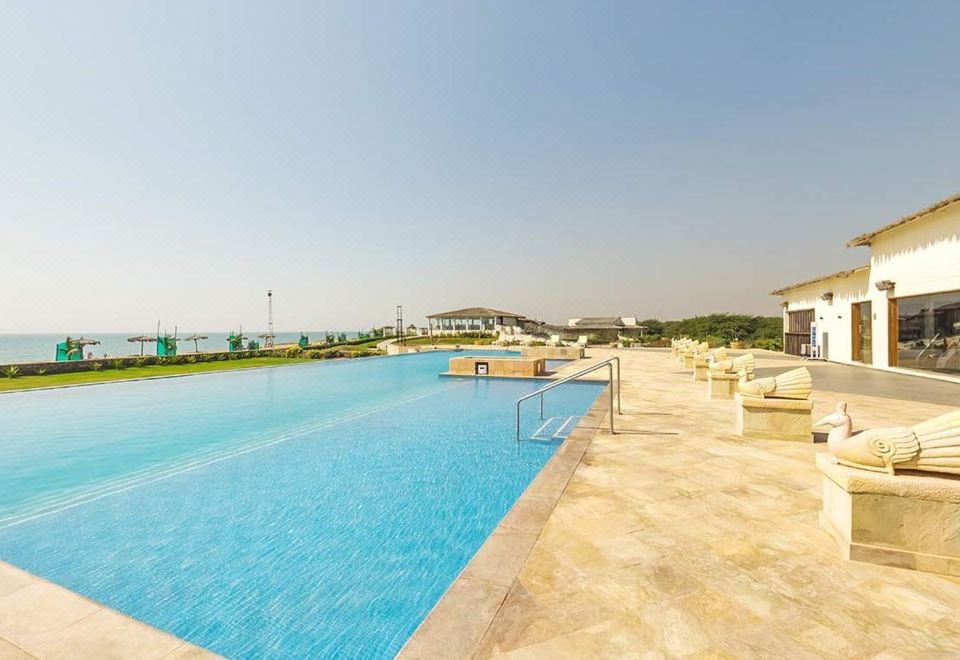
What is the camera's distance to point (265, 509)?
16.3ft

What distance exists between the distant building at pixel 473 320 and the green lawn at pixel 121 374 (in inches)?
892

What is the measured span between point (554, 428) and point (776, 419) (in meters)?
4.12

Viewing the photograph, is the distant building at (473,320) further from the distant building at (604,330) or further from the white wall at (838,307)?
the white wall at (838,307)

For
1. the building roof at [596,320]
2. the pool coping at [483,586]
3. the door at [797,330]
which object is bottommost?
the pool coping at [483,586]

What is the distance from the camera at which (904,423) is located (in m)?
6.57

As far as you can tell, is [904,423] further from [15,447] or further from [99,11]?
[99,11]

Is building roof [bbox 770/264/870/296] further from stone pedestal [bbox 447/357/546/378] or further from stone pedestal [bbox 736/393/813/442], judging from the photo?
stone pedestal [bbox 736/393/813/442]

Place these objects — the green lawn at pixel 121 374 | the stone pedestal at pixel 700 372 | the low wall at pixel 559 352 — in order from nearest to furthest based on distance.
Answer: the stone pedestal at pixel 700 372, the green lawn at pixel 121 374, the low wall at pixel 559 352

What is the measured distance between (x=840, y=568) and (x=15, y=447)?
43.6ft

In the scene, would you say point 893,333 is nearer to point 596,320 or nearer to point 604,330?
point 604,330

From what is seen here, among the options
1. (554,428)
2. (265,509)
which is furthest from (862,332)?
(265,509)

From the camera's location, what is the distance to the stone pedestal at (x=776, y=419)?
5785 mm

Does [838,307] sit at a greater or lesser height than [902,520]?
greater

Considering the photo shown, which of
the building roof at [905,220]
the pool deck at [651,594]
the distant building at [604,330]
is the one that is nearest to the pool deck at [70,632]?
the pool deck at [651,594]
